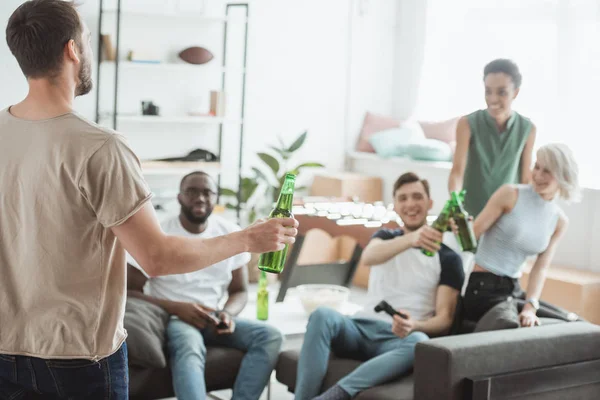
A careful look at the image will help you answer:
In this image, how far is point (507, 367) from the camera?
2961 mm

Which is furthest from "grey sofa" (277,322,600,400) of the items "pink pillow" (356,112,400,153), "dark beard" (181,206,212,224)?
"pink pillow" (356,112,400,153)

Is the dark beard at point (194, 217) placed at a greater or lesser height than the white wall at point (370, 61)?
lesser

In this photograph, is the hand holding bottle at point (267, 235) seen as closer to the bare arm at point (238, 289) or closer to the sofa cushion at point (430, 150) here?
the bare arm at point (238, 289)

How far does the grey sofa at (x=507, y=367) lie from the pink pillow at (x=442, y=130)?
12.0 ft

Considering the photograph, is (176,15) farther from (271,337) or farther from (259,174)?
(271,337)

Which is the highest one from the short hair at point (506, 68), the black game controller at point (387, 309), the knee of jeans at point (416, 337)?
the short hair at point (506, 68)

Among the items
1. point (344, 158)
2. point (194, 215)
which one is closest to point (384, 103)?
point (344, 158)

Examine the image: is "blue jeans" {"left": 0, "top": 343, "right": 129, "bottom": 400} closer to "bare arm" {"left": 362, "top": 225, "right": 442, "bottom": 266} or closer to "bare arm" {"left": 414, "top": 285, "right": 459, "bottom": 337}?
"bare arm" {"left": 362, "top": 225, "right": 442, "bottom": 266}

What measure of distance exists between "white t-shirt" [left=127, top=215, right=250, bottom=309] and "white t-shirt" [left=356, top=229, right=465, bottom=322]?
58 cm

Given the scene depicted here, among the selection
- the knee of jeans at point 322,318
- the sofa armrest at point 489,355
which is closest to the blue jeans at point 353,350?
the knee of jeans at point 322,318

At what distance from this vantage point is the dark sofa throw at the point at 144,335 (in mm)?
3277

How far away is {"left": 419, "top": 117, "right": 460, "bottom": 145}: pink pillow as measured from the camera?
268 inches

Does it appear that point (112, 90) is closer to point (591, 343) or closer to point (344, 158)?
point (344, 158)

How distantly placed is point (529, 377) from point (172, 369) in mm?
1288
